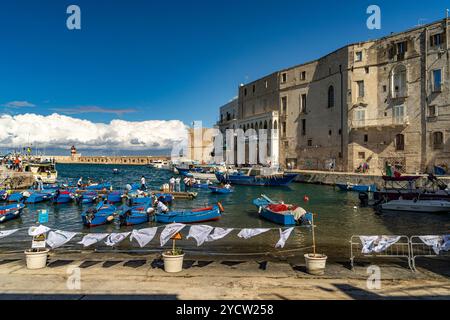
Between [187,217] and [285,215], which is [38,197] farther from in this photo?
[285,215]

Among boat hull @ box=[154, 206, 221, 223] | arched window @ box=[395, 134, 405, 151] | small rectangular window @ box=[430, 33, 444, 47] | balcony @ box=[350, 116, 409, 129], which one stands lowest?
boat hull @ box=[154, 206, 221, 223]

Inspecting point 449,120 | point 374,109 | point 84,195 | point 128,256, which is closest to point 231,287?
point 128,256

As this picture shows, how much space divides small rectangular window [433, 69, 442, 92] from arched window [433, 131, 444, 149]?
5.52 meters

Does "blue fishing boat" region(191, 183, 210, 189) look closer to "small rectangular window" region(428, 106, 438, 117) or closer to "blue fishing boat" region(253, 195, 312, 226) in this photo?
"blue fishing boat" region(253, 195, 312, 226)

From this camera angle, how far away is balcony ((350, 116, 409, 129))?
44438mm

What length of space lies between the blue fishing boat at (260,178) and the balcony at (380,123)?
11.7m

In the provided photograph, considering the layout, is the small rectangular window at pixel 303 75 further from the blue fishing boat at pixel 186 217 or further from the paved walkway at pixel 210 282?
the paved walkway at pixel 210 282

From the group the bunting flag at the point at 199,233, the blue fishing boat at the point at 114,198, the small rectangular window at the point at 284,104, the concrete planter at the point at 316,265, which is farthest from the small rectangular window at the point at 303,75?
the concrete planter at the point at 316,265

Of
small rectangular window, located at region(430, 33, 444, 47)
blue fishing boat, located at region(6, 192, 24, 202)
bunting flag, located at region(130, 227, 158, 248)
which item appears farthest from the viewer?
small rectangular window, located at region(430, 33, 444, 47)

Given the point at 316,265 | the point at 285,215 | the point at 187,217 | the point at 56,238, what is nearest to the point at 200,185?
the point at 187,217

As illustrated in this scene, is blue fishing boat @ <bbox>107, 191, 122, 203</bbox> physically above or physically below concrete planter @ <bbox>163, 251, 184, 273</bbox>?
below

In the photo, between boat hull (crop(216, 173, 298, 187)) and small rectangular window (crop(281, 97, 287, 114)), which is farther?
small rectangular window (crop(281, 97, 287, 114))

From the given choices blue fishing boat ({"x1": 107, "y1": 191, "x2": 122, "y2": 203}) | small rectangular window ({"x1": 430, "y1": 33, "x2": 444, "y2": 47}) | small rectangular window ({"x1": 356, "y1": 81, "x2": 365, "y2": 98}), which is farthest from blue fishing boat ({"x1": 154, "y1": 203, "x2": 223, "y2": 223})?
small rectangular window ({"x1": 430, "y1": 33, "x2": 444, "y2": 47})

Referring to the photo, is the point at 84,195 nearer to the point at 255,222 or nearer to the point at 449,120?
the point at 255,222
